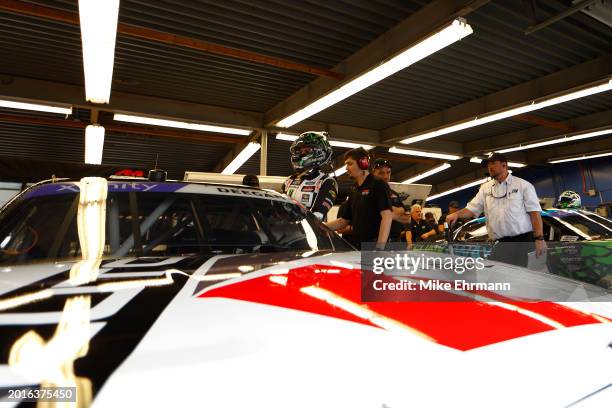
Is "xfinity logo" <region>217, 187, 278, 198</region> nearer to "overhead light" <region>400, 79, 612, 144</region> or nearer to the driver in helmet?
the driver in helmet

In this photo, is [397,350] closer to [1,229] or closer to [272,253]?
[272,253]

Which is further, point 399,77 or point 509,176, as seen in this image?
point 399,77

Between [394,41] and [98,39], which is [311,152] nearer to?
[394,41]

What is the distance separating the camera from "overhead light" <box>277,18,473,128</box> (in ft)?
16.1

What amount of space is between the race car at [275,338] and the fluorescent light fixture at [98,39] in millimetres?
3687

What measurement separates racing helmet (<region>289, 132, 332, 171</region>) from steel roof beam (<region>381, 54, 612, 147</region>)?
19.4 feet

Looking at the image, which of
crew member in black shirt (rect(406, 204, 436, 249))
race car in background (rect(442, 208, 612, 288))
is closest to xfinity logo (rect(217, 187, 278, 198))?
race car in background (rect(442, 208, 612, 288))

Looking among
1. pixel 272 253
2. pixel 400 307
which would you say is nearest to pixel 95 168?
pixel 272 253

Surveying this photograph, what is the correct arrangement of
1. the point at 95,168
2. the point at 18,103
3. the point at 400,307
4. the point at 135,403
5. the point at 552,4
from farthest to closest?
the point at 18,103, the point at 95,168, the point at 552,4, the point at 400,307, the point at 135,403

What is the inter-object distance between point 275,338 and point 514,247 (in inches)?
127

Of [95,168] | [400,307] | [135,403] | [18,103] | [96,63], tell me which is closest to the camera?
[135,403]

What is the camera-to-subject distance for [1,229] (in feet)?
4.81

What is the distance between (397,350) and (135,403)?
1.36ft

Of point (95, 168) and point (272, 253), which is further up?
point (95, 168)
